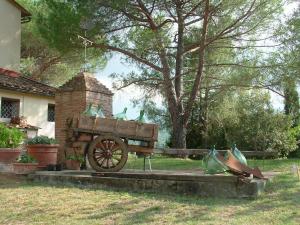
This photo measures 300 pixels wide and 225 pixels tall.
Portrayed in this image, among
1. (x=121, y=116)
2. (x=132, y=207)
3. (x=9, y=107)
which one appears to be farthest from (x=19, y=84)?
(x=132, y=207)

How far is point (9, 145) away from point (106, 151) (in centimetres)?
252

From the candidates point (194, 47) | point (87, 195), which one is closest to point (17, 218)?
point (87, 195)

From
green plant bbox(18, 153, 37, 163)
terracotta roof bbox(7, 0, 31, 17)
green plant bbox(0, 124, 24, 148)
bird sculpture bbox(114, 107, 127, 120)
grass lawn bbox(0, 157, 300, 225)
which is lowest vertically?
grass lawn bbox(0, 157, 300, 225)

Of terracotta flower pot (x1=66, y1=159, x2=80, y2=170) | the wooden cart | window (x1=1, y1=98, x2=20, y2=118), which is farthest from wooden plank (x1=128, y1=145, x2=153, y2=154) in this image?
window (x1=1, y1=98, x2=20, y2=118)

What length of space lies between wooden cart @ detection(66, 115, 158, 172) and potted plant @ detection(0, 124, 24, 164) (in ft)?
5.12

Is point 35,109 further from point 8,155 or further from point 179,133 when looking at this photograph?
point 8,155

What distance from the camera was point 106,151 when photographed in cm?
891

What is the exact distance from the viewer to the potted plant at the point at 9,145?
9.75 meters

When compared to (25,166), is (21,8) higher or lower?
higher

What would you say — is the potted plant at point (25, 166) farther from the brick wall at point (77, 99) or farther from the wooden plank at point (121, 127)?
the wooden plank at point (121, 127)

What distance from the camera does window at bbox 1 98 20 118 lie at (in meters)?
17.2

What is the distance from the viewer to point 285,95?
17.9 m

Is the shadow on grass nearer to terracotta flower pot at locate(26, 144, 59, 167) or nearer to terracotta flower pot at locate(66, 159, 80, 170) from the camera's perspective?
terracotta flower pot at locate(26, 144, 59, 167)

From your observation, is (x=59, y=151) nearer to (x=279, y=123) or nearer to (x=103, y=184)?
(x=103, y=184)
